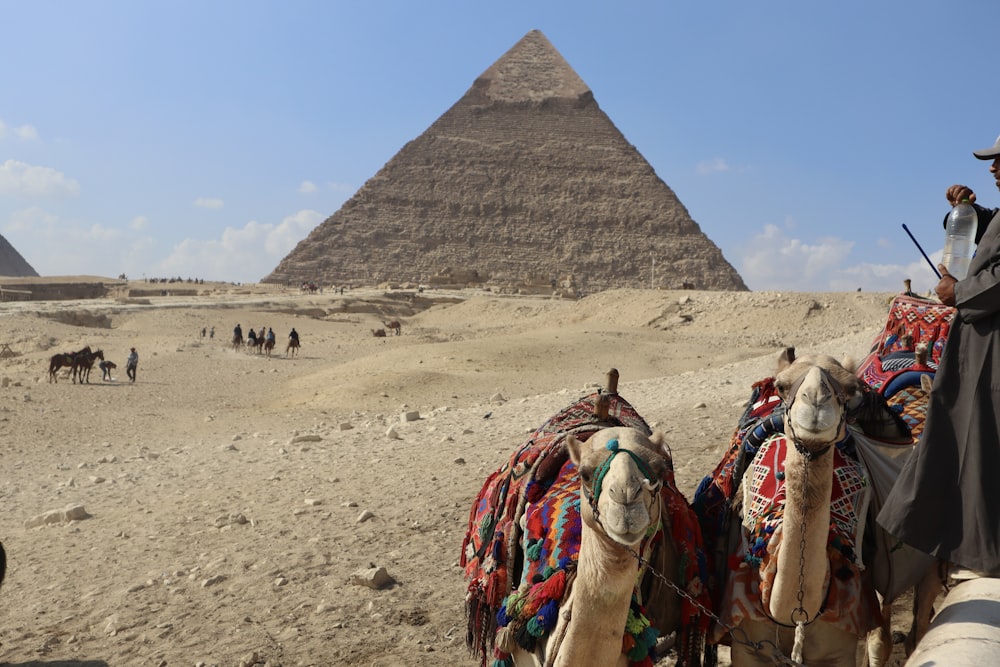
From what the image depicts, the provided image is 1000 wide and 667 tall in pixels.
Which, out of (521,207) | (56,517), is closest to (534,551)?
(56,517)

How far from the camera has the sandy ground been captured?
13.3 ft

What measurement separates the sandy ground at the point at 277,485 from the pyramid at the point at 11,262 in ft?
428

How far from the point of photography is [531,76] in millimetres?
160125

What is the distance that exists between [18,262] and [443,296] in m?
118

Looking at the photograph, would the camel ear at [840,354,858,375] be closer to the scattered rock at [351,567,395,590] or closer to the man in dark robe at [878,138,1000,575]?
the man in dark robe at [878,138,1000,575]

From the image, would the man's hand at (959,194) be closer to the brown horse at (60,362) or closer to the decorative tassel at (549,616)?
the decorative tassel at (549,616)

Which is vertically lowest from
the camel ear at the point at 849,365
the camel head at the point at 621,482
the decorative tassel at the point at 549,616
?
the decorative tassel at the point at 549,616

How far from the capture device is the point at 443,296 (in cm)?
4731

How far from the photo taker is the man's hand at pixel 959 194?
3.08 meters

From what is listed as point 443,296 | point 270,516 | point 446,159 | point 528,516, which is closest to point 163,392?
point 270,516

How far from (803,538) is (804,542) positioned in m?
0.01

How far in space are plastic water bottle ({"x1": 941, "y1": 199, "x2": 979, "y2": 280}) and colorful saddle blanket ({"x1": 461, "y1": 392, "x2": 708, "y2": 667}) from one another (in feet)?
3.87

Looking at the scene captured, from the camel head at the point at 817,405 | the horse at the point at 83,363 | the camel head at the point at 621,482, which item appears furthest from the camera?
the horse at the point at 83,363

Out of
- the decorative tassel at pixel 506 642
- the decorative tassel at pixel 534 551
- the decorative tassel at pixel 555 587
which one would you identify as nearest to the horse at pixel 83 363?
the decorative tassel at pixel 534 551
